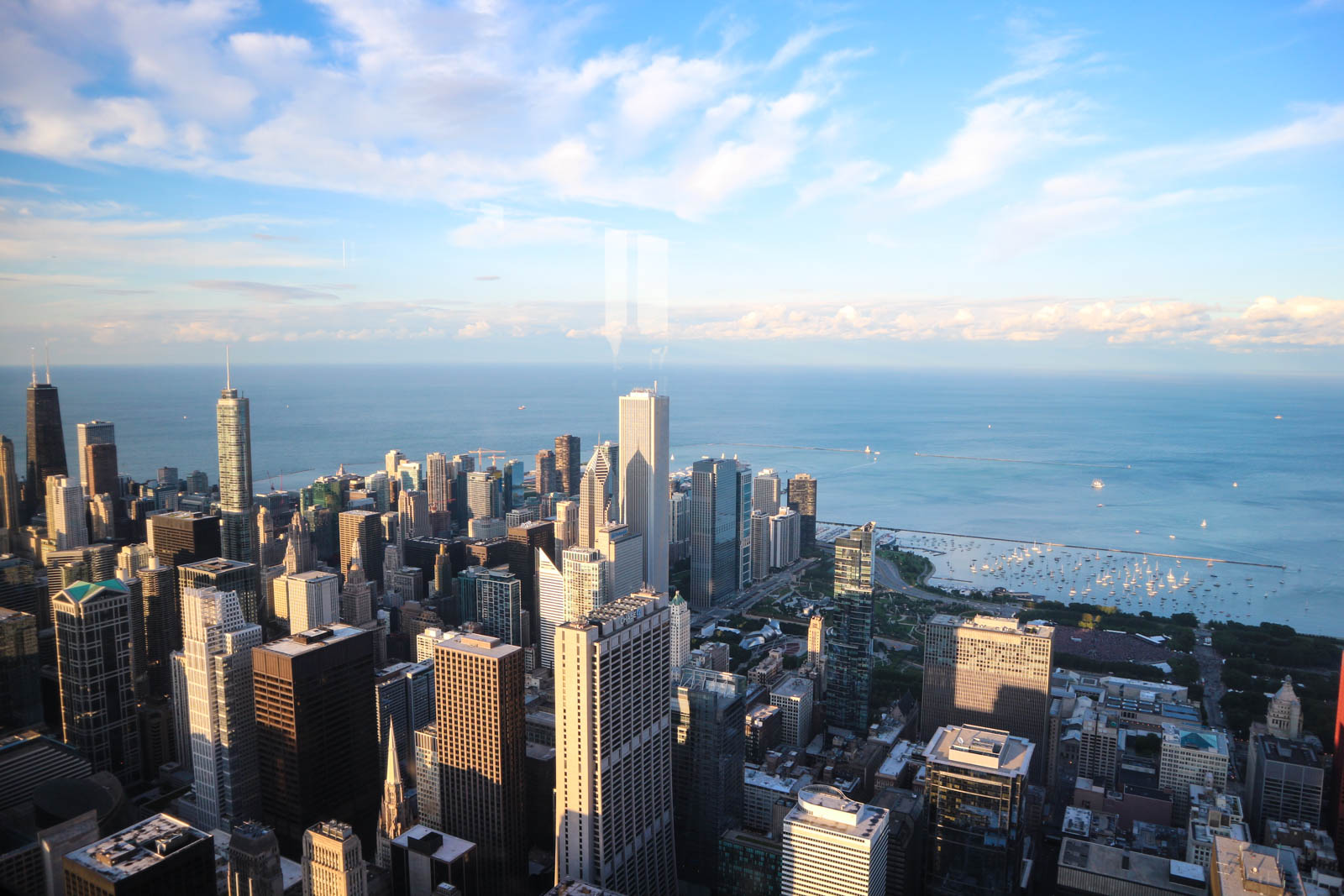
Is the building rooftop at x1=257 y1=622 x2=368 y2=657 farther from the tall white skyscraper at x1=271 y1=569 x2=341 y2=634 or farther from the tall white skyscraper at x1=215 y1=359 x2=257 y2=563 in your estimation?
the tall white skyscraper at x1=215 y1=359 x2=257 y2=563

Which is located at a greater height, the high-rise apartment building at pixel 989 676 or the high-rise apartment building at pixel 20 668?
the high-rise apartment building at pixel 20 668

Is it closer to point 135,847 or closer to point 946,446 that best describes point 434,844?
point 135,847

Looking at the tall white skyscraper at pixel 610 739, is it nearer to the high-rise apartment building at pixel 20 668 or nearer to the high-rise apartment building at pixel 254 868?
the high-rise apartment building at pixel 254 868

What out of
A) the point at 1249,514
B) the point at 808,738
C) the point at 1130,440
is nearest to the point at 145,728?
the point at 808,738

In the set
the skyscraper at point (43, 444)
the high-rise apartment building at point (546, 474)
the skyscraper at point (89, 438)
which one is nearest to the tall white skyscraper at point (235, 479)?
the skyscraper at point (89, 438)

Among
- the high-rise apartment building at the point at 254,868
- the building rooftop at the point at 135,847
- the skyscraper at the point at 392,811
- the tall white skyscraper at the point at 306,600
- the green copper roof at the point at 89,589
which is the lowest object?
the skyscraper at the point at 392,811

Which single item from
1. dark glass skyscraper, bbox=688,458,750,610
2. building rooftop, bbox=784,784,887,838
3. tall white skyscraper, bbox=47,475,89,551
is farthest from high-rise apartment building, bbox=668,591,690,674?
tall white skyscraper, bbox=47,475,89,551
